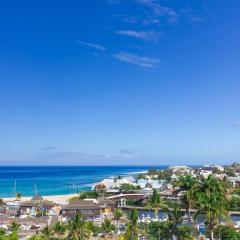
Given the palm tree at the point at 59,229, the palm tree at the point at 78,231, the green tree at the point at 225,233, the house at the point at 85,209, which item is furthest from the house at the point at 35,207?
the green tree at the point at 225,233

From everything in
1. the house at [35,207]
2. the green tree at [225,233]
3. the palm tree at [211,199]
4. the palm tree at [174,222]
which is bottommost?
the house at [35,207]

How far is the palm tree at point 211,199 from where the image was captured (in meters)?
43.4

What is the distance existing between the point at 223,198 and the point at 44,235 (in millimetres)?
28228

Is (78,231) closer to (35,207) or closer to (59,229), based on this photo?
(59,229)

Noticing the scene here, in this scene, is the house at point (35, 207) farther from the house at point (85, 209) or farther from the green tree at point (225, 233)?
the green tree at point (225, 233)

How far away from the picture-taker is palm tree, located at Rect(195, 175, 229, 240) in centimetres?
4338

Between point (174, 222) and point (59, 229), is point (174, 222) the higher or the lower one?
the higher one

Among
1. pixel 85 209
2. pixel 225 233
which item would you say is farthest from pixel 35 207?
pixel 225 233

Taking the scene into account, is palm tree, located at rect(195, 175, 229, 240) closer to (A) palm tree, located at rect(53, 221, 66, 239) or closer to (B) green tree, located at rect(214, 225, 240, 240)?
(B) green tree, located at rect(214, 225, 240, 240)

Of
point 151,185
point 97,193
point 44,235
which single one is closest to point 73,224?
point 44,235

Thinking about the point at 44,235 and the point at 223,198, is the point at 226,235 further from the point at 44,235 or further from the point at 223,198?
the point at 44,235

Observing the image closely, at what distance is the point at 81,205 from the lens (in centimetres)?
9450

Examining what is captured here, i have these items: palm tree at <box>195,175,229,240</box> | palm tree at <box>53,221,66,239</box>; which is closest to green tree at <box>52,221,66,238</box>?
palm tree at <box>53,221,66,239</box>

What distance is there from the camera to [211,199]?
43.5m
